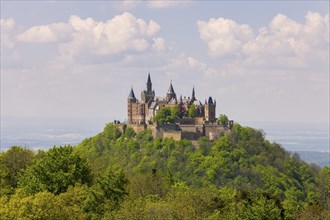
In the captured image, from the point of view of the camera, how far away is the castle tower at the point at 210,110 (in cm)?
14012

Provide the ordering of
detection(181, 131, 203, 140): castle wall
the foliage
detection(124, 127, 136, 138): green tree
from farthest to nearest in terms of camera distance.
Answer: detection(124, 127, 136, 138): green tree → the foliage → detection(181, 131, 203, 140): castle wall

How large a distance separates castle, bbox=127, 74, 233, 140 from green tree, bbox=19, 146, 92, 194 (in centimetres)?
7159

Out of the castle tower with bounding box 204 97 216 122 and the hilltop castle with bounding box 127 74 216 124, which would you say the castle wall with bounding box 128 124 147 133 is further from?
the castle tower with bounding box 204 97 216 122

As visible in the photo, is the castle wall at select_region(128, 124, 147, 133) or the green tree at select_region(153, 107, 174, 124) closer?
the green tree at select_region(153, 107, 174, 124)

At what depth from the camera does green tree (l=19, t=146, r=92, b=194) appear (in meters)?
61.2

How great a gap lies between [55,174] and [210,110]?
265 feet

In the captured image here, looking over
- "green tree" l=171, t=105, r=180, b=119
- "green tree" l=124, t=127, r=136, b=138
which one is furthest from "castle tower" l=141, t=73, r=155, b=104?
"green tree" l=171, t=105, r=180, b=119

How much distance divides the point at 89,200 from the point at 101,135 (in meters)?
94.4

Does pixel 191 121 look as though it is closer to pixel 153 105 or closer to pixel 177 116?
pixel 177 116

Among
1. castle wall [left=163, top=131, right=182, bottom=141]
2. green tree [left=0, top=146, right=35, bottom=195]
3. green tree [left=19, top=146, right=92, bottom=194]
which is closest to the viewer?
green tree [left=19, top=146, right=92, bottom=194]

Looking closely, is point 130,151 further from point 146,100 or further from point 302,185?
point 302,185

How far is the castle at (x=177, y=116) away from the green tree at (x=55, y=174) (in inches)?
2819

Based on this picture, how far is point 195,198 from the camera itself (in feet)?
194

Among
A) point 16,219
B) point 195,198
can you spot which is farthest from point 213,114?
point 16,219
